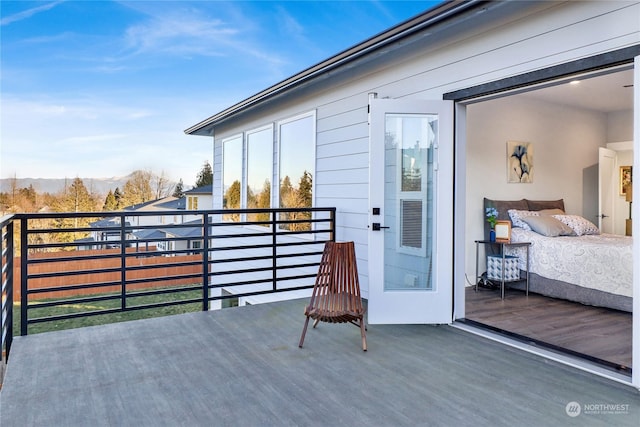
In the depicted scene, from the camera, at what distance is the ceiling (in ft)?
17.2

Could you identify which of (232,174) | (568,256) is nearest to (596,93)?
(568,256)

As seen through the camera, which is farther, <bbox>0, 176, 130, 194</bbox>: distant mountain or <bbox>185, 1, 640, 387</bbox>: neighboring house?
<bbox>0, 176, 130, 194</bbox>: distant mountain

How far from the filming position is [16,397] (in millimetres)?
2369

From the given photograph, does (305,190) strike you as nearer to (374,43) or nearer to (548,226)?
(374,43)

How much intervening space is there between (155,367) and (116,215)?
1.69 meters

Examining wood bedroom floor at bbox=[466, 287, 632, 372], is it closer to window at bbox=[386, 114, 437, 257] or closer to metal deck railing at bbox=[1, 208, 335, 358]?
window at bbox=[386, 114, 437, 257]

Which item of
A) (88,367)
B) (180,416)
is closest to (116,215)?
(88,367)

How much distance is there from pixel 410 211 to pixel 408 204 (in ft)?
0.22

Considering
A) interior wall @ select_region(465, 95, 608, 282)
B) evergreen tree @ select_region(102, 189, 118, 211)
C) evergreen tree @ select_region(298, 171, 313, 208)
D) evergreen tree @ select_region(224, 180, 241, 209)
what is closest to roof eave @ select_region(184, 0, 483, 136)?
evergreen tree @ select_region(298, 171, 313, 208)

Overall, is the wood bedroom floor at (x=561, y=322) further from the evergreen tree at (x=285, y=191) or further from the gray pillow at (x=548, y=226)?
the evergreen tree at (x=285, y=191)

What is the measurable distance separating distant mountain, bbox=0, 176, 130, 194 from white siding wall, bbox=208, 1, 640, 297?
12.1 m

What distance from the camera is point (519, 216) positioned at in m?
5.74

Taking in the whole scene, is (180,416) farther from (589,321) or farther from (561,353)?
(589,321)

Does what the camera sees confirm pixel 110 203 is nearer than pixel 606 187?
No
